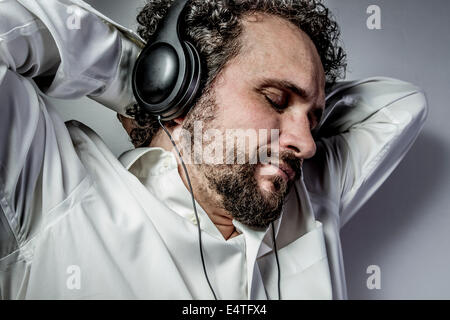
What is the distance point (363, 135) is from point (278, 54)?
41 centimetres

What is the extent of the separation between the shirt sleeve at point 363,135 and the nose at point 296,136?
264 mm

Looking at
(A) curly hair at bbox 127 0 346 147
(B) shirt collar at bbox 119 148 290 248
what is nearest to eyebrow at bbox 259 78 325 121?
(A) curly hair at bbox 127 0 346 147

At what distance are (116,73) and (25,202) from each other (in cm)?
30

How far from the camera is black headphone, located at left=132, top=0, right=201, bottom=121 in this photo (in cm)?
79

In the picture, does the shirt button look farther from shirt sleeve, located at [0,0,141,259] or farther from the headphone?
shirt sleeve, located at [0,0,141,259]

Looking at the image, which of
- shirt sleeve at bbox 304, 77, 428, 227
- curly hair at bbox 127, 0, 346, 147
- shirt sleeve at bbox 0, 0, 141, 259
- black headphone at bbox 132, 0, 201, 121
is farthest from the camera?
shirt sleeve at bbox 304, 77, 428, 227

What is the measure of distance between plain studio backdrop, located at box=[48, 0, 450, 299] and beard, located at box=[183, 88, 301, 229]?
0.38 m

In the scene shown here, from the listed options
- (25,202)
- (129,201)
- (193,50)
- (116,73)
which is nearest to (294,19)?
(193,50)

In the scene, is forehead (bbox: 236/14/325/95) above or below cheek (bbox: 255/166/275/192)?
above

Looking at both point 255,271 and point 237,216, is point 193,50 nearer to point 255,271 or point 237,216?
point 237,216

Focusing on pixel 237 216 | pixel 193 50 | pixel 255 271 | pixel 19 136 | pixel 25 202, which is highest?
pixel 193 50

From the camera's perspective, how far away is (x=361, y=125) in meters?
1.18

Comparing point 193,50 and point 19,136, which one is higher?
point 193,50

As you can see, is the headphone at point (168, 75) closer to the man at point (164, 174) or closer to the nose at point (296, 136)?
the man at point (164, 174)
